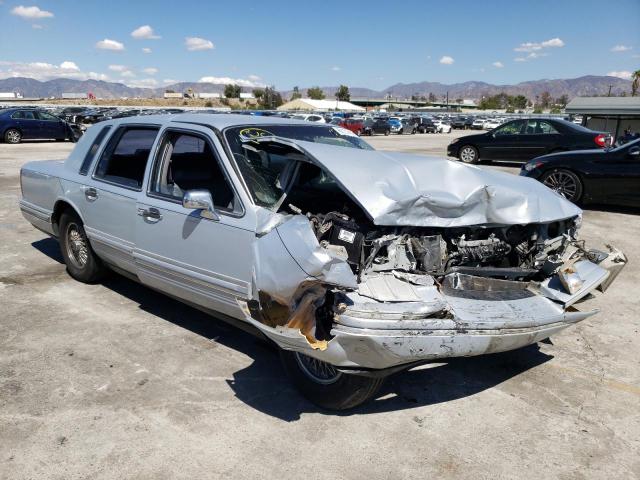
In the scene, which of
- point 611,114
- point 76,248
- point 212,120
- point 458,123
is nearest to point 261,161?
point 212,120

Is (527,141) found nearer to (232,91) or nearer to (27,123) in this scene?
(27,123)

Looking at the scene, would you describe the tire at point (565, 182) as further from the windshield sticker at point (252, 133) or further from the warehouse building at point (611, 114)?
the warehouse building at point (611, 114)

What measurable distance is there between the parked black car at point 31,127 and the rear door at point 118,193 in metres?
19.4

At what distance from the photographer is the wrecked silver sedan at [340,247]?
110 inches

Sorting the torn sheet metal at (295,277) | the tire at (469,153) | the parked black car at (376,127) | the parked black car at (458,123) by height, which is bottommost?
the parked black car at (458,123)

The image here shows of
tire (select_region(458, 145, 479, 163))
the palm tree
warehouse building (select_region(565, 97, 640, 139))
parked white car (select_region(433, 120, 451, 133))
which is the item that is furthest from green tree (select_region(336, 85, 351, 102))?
tire (select_region(458, 145, 479, 163))

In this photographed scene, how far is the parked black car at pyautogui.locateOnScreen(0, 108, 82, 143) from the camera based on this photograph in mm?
22359

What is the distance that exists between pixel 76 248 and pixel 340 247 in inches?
132

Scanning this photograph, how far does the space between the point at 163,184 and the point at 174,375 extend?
4.85ft

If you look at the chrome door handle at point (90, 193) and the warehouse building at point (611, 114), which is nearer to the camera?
the chrome door handle at point (90, 193)

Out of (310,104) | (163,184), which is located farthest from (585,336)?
(310,104)

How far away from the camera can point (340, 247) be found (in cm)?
325

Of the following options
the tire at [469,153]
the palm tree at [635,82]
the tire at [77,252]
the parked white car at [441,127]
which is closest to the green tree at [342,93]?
the palm tree at [635,82]

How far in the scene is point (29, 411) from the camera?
10.6 ft
